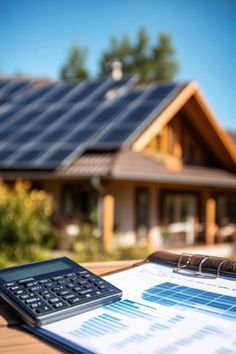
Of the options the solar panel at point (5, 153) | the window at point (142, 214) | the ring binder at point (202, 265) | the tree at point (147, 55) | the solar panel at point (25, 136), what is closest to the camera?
the ring binder at point (202, 265)

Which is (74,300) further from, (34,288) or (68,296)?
(34,288)

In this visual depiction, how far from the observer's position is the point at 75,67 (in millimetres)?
42969

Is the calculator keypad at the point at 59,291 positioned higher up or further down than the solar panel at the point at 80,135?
further down

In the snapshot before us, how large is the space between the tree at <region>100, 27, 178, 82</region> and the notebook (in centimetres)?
4141

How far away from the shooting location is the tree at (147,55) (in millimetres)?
42500

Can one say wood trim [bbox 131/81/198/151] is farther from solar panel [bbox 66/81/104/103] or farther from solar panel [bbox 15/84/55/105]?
solar panel [bbox 15/84/55/105]

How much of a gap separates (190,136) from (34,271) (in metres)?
15.6

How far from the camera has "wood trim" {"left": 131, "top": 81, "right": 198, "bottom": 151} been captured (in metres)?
13.0

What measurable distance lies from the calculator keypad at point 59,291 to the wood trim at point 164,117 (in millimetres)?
11248

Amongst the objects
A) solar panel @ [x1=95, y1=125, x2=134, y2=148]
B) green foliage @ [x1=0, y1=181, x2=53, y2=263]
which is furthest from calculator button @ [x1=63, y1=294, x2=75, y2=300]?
solar panel @ [x1=95, y1=125, x2=134, y2=148]

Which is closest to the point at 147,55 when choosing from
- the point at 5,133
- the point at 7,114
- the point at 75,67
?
the point at 75,67

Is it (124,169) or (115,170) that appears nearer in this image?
(115,170)

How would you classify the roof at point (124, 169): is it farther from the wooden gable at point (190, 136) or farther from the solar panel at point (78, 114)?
the solar panel at point (78, 114)

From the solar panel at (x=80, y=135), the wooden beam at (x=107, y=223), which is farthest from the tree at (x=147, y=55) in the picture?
the wooden beam at (x=107, y=223)
